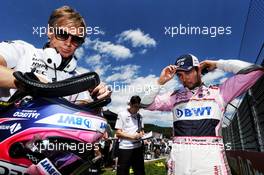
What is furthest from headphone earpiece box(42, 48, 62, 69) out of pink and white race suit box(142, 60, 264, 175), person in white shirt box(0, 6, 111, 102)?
pink and white race suit box(142, 60, 264, 175)

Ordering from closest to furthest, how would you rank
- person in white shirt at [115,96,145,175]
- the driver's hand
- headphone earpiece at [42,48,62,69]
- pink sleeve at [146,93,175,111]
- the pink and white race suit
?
the driver's hand < headphone earpiece at [42,48,62,69] < the pink and white race suit < pink sleeve at [146,93,175,111] < person in white shirt at [115,96,145,175]

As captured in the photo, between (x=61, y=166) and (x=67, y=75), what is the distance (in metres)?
0.69

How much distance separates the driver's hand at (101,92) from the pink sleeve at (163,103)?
2916mm

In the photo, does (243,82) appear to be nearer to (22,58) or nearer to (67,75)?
(67,75)

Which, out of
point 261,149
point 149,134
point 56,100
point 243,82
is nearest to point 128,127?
point 149,134

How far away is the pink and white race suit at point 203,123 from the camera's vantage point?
3.93 metres

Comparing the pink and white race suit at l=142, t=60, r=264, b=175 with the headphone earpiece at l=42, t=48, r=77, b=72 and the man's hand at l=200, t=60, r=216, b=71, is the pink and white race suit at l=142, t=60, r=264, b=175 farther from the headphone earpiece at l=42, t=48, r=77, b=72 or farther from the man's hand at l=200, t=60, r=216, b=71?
the headphone earpiece at l=42, t=48, r=77, b=72

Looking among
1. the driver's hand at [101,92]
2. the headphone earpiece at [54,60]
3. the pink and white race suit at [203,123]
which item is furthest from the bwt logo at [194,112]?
the driver's hand at [101,92]

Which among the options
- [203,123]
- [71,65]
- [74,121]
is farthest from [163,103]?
[74,121]

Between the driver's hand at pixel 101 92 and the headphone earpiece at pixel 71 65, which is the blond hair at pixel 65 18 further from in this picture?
the driver's hand at pixel 101 92

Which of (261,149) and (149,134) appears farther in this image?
(149,134)

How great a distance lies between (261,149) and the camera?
21.1ft

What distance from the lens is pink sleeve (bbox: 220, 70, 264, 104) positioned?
3.95 metres

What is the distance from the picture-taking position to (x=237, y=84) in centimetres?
408
